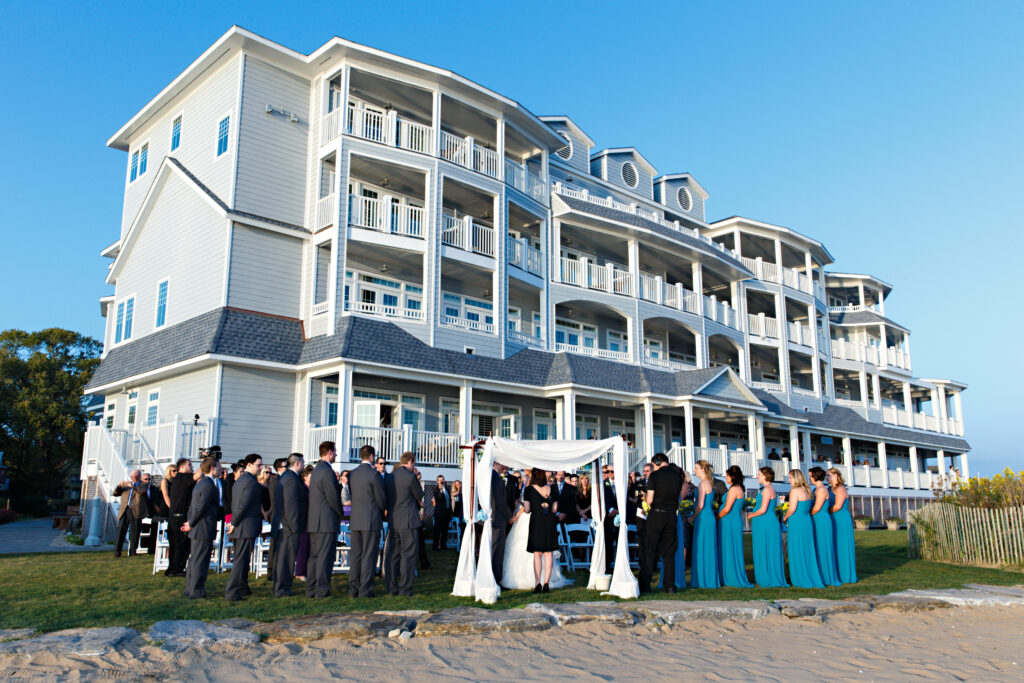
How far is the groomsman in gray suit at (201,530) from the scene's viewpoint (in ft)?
30.7

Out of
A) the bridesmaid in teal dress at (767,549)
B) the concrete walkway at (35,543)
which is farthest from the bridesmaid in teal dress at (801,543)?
the concrete walkway at (35,543)

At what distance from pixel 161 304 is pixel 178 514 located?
14026 millimetres

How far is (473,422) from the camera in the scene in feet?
81.4

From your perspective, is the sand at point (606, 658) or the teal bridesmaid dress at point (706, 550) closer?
the sand at point (606, 658)

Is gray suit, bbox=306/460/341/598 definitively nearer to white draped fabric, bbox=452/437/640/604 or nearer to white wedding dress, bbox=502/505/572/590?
white draped fabric, bbox=452/437/640/604

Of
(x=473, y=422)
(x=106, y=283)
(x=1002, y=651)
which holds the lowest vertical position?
(x=1002, y=651)

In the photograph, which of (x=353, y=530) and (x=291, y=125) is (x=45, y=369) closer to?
(x=291, y=125)

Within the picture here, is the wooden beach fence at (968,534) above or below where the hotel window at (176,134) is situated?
below

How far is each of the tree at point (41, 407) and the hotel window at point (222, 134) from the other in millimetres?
23005

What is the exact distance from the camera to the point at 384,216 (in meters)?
21.9

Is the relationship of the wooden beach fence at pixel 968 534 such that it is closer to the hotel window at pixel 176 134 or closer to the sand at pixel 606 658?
the sand at pixel 606 658

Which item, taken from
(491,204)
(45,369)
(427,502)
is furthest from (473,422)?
(45,369)

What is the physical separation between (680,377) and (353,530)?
19844 millimetres

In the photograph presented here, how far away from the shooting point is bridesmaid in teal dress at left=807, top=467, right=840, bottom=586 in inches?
480
